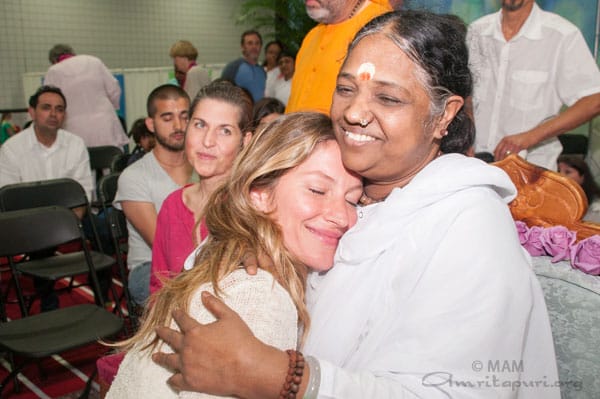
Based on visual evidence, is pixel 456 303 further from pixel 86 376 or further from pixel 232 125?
pixel 86 376

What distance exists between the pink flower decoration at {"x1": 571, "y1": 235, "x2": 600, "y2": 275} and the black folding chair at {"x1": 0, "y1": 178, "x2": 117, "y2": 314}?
2643mm

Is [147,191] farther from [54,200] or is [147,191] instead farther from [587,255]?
[587,255]

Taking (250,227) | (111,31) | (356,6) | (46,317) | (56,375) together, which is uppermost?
(356,6)

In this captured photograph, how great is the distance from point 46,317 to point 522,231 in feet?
7.59

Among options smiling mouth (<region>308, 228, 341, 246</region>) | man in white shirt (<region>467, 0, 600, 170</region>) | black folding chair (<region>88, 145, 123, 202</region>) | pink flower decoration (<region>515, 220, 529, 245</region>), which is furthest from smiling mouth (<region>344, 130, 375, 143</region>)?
black folding chair (<region>88, 145, 123, 202</region>)

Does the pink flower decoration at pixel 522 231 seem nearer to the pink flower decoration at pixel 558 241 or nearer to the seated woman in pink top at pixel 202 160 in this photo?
the pink flower decoration at pixel 558 241

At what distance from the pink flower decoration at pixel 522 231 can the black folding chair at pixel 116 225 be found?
1963 mm

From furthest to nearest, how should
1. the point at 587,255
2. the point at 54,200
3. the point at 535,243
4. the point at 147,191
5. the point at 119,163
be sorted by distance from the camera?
1. the point at 119,163
2. the point at 54,200
3. the point at 147,191
4. the point at 535,243
5. the point at 587,255

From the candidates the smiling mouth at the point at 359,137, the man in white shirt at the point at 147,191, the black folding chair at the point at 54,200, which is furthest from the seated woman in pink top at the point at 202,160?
the black folding chair at the point at 54,200

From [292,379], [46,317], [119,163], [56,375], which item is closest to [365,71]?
[292,379]

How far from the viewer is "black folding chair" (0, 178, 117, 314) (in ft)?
11.5

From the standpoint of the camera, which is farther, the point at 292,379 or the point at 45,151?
the point at 45,151

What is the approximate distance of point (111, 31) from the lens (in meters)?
8.89

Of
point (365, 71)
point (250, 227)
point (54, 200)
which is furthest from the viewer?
point (54, 200)
